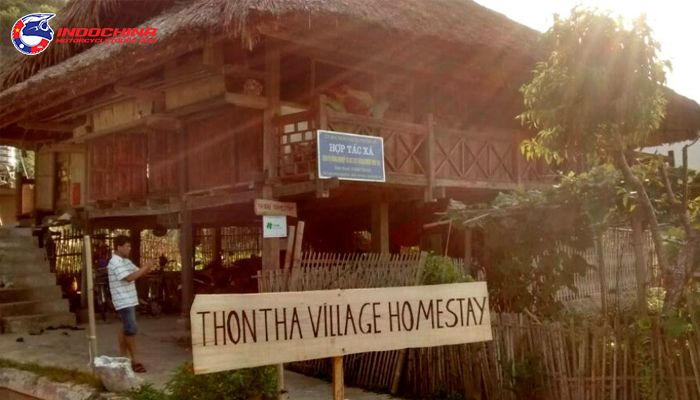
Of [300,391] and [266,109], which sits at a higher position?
[266,109]

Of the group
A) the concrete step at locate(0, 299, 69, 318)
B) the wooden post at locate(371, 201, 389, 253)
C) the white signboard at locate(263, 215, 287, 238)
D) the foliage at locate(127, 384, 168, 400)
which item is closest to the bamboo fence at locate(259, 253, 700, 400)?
the white signboard at locate(263, 215, 287, 238)

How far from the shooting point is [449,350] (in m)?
6.15

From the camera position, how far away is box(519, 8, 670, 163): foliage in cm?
480

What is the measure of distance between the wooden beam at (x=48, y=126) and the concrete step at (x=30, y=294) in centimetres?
294

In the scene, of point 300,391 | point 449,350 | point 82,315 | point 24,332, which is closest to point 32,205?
point 82,315

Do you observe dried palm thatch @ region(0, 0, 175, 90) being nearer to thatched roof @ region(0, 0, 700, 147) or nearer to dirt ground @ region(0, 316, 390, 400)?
thatched roof @ region(0, 0, 700, 147)

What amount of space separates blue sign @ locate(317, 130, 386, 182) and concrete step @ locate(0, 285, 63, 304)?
5.66 m

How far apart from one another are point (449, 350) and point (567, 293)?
17.2ft

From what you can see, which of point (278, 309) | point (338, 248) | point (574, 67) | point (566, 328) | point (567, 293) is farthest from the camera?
point (338, 248)

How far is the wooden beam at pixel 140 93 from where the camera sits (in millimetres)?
9016

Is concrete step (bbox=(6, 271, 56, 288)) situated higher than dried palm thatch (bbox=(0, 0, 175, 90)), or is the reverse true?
dried palm thatch (bbox=(0, 0, 175, 90))

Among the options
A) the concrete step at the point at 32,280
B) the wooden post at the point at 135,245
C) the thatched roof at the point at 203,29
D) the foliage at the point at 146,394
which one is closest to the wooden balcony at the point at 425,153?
the thatched roof at the point at 203,29

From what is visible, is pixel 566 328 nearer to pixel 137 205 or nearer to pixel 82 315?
pixel 137 205

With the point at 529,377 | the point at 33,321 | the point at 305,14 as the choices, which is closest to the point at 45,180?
the point at 33,321
